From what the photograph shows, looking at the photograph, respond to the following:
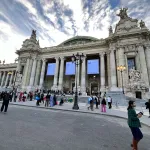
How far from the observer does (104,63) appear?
2811 cm

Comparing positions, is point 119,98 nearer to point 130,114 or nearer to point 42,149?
point 130,114

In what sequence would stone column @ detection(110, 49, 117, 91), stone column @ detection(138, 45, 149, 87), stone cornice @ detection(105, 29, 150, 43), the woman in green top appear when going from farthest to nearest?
stone column @ detection(110, 49, 117, 91) → stone cornice @ detection(105, 29, 150, 43) → stone column @ detection(138, 45, 149, 87) → the woman in green top

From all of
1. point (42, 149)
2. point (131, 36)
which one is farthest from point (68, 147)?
point (131, 36)

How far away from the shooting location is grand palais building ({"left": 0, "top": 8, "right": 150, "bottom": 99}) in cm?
2186

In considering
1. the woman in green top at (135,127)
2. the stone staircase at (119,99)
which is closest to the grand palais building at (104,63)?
the stone staircase at (119,99)

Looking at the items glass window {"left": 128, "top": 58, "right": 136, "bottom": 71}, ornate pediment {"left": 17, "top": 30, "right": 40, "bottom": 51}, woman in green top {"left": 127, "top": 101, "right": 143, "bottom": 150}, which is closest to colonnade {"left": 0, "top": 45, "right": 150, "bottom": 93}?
glass window {"left": 128, "top": 58, "right": 136, "bottom": 71}

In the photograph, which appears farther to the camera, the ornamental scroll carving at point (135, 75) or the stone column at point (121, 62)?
the stone column at point (121, 62)

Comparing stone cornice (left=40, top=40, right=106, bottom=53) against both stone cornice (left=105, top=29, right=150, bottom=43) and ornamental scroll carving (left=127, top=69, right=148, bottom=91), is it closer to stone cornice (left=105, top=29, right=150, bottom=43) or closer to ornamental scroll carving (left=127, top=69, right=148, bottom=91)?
stone cornice (left=105, top=29, right=150, bottom=43)

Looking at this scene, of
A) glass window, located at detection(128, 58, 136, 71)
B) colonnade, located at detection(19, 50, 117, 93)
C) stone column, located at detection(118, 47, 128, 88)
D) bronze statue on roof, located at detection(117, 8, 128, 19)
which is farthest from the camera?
colonnade, located at detection(19, 50, 117, 93)

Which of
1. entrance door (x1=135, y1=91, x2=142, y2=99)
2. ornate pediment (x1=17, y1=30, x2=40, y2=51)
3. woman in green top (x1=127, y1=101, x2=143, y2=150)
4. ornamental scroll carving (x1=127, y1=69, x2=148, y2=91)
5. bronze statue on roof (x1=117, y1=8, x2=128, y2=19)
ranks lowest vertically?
woman in green top (x1=127, y1=101, x2=143, y2=150)

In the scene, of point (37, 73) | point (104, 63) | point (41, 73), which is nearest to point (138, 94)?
point (104, 63)

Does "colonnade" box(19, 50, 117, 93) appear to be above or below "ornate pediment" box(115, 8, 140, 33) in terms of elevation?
below

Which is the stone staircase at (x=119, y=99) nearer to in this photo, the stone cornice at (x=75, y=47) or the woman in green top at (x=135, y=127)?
the woman in green top at (x=135, y=127)

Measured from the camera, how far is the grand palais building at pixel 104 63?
21.9m
